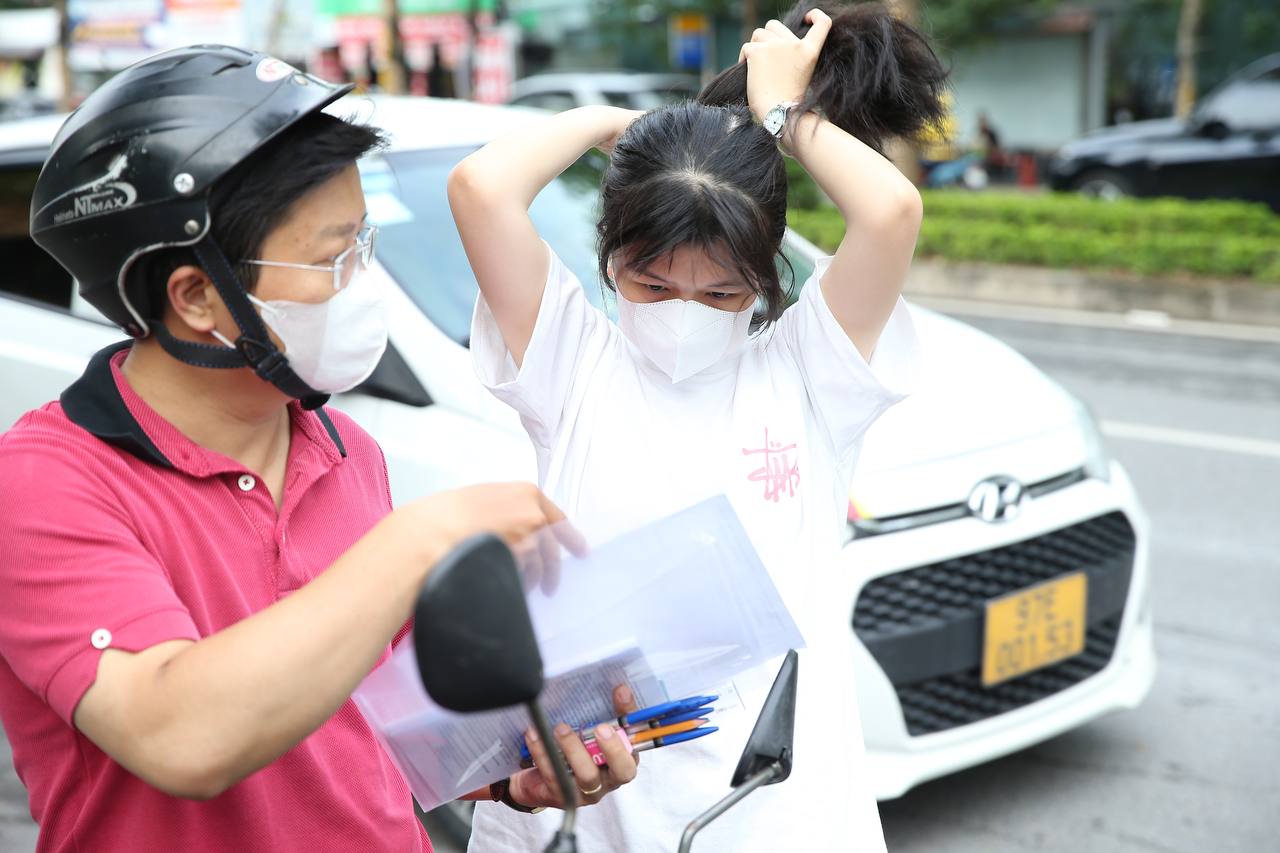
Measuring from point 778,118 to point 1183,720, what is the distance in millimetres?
2954

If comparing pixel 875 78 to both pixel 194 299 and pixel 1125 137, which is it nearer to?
pixel 194 299

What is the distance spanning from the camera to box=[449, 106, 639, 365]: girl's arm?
183 centimetres

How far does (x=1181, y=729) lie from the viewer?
4.03m

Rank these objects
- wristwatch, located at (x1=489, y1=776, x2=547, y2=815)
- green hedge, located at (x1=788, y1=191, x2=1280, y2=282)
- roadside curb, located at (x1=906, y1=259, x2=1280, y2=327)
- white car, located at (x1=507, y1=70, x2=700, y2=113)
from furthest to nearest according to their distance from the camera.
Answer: white car, located at (x1=507, y1=70, x2=700, y2=113) → green hedge, located at (x1=788, y1=191, x2=1280, y2=282) → roadside curb, located at (x1=906, y1=259, x2=1280, y2=327) → wristwatch, located at (x1=489, y1=776, x2=547, y2=815)

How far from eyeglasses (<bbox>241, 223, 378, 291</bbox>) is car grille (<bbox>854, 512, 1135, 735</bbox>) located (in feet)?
5.79

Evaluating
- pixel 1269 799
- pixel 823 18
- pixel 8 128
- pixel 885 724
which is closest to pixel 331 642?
pixel 823 18

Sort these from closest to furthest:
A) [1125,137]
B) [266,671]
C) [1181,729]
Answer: [266,671] < [1181,729] < [1125,137]

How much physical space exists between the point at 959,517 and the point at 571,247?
130 centimetres

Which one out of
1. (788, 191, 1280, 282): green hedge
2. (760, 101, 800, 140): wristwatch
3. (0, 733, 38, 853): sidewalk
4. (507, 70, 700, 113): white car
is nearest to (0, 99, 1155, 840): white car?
(0, 733, 38, 853): sidewalk

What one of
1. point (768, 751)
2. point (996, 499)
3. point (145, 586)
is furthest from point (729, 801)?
point (996, 499)

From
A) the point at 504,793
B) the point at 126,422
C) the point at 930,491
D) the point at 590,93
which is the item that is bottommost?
the point at 590,93

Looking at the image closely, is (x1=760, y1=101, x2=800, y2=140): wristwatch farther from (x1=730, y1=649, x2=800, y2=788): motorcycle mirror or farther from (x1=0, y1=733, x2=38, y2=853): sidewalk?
(x1=0, y1=733, x2=38, y2=853): sidewalk

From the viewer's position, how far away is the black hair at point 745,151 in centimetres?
180

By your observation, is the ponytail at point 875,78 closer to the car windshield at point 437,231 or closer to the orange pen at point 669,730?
the orange pen at point 669,730
